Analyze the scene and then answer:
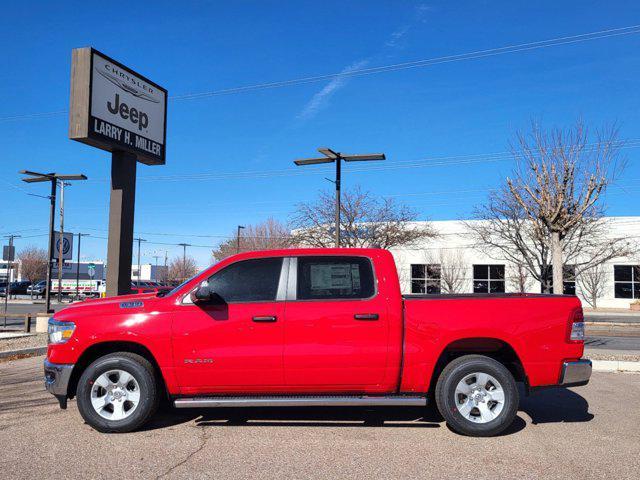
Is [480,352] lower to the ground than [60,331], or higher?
lower

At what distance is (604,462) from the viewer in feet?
15.4

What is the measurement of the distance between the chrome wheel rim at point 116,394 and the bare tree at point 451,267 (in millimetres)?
31188

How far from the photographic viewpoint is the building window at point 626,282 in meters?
33.9

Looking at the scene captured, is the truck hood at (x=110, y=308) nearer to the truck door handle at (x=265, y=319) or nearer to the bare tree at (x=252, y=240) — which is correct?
the truck door handle at (x=265, y=319)

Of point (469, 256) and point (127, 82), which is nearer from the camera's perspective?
point (127, 82)

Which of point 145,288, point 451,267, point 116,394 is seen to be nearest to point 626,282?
point 451,267

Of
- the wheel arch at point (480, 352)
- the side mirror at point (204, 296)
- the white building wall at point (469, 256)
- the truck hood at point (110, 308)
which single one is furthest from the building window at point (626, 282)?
the truck hood at point (110, 308)

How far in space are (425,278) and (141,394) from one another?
3168 cm

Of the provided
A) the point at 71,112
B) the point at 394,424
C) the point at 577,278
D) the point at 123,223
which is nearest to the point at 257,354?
the point at 394,424

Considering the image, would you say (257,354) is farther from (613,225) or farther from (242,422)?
(613,225)

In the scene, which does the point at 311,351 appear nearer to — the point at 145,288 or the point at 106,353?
the point at 106,353

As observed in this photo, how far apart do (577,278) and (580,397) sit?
2971 centimetres

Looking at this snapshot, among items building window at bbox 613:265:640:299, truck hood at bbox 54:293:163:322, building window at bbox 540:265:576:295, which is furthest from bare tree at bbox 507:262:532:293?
truck hood at bbox 54:293:163:322

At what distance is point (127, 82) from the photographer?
11680 millimetres
